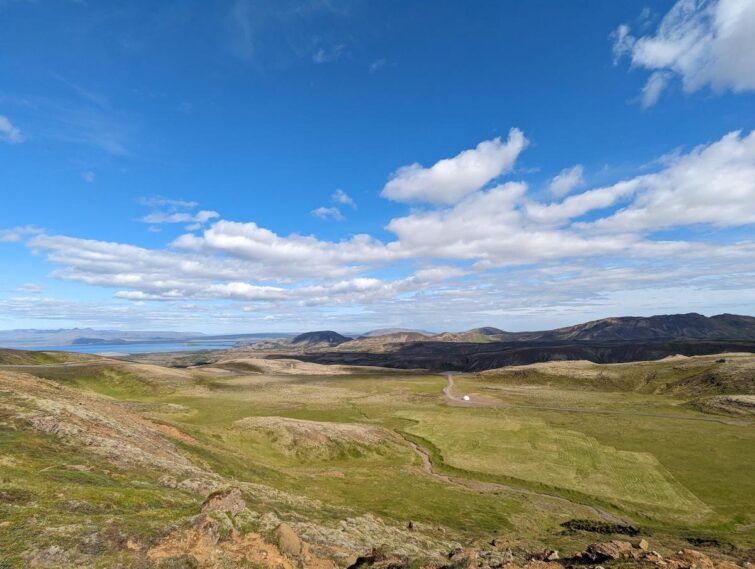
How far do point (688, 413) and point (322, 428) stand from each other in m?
94.2

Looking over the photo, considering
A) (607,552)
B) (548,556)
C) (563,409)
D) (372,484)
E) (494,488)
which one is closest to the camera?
(607,552)

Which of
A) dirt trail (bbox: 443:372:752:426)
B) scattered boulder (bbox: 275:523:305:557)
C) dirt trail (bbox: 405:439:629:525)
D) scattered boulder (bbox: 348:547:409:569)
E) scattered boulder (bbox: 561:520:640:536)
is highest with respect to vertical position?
scattered boulder (bbox: 275:523:305:557)

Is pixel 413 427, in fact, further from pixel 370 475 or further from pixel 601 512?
pixel 601 512

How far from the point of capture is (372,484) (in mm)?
47594

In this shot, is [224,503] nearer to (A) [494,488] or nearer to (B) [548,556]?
(B) [548,556]

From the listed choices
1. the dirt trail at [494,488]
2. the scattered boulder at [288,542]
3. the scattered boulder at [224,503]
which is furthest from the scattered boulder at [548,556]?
the dirt trail at [494,488]

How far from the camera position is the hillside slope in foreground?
19.2 m

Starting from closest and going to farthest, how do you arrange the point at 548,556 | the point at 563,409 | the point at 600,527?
the point at 548,556 < the point at 600,527 < the point at 563,409

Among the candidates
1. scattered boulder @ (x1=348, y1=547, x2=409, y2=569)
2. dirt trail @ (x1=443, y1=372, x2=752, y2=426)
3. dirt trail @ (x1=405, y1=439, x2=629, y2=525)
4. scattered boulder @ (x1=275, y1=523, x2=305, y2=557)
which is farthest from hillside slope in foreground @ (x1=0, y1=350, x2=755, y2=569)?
dirt trail @ (x1=443, y1=372, x2=752, y2=426)

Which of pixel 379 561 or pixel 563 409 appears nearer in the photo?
pixel 379 561

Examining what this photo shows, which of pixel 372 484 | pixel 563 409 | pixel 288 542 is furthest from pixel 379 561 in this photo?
pixel 563 409

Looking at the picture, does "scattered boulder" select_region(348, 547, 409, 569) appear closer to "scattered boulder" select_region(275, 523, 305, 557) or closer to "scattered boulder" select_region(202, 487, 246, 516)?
"scattered boulder" select_region(275, 523, 305, 557)

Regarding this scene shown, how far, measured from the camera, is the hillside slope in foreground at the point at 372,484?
19.2 m

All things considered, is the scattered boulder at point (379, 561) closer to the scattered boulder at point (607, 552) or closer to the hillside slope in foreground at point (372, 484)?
the hillside slope in foreground at point (372, 484)
